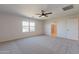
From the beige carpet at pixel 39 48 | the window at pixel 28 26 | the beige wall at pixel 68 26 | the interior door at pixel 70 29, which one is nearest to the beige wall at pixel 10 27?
the window at pixel 28 26

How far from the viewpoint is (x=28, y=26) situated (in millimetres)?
8047

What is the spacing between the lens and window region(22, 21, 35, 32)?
757 centimetres

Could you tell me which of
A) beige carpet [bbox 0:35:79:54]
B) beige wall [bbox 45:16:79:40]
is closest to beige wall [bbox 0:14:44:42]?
beige carpet [bbox 0:35:79:54]

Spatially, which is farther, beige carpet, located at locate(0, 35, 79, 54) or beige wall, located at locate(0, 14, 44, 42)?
beige wall, located at locate(0, 14, 44, 42)

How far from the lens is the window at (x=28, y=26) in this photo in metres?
7.57

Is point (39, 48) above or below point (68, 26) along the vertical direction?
below

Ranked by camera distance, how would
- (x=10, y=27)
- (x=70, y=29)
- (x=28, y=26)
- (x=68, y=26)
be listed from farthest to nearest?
(x=28, y=26), (x=68, y=26), (x=70, y=29), (x=10, y=27)

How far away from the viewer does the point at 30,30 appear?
8.27 meters

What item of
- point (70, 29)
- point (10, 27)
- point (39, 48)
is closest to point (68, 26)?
point (70, 29)

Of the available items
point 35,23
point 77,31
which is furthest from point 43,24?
point 77,31

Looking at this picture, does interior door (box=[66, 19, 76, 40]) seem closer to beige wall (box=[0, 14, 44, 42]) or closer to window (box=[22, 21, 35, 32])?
window (box=[22, 21, 35, 32])

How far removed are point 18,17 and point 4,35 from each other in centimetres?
218

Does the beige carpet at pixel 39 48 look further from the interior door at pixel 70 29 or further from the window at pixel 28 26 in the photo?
the window at pixel 28 26

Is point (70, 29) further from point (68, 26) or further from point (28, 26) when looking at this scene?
point (28, 26)
